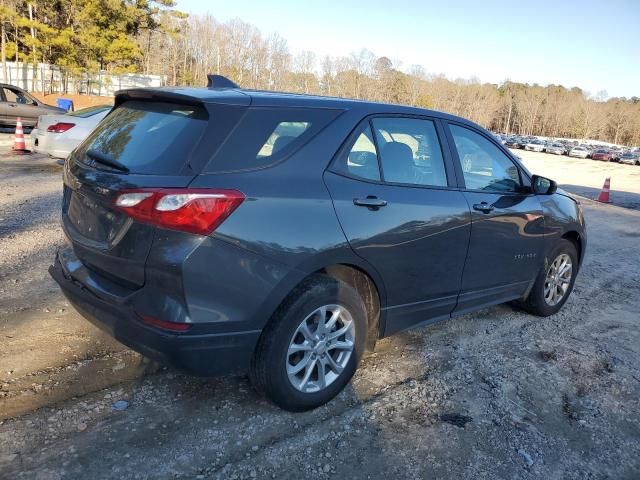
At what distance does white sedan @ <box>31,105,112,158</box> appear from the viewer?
36.0ft

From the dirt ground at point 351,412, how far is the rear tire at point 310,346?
0.16 m

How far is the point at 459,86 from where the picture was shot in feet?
388

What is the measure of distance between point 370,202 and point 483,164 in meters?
1.45

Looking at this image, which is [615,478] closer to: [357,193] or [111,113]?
[357,193]

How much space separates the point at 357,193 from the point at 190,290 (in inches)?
44.6

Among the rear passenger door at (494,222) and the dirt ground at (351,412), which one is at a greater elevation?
the rear passenger door at (494,222)

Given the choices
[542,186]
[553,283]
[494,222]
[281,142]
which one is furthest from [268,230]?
[553,283]

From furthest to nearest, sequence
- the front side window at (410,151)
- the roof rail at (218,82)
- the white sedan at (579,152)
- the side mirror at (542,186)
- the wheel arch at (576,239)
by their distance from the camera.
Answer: the white sedan at (579,152) < the wheel arch at (576,239) < the side mirror at (542,186) < the roof rail at (218,82) < the front side window at (410,151)

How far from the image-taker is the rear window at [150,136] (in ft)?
8.89

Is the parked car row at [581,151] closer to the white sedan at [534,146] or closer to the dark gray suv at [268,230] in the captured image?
the white sedan at [534,146]

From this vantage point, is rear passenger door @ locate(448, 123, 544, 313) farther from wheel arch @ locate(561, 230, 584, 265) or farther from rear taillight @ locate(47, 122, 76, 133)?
rear taillight @ locate(47, 122, 76, 133)

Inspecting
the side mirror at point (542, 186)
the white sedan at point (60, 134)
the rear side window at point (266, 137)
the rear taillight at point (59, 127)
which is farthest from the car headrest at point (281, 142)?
the rear taillight at point (59, 127)

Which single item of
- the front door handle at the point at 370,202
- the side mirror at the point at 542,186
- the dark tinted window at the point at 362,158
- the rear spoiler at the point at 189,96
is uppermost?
the rear spoiler at the point at 189,96

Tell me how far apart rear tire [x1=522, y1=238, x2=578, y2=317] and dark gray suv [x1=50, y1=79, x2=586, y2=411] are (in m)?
1.26
